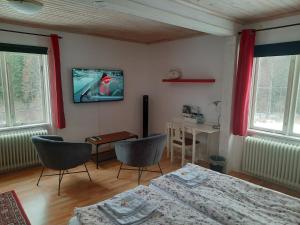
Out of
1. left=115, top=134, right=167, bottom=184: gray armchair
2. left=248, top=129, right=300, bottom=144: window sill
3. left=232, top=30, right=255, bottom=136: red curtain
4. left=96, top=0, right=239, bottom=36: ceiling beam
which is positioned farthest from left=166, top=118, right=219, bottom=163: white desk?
left=96, top=0, right=239, bottom=36: ceiling beam

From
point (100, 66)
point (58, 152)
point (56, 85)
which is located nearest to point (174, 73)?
point (100, 66)

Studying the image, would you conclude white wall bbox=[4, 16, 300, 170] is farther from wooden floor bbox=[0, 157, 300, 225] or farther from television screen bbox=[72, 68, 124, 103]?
wooden floor bbox=[0, 157, 300, 225]

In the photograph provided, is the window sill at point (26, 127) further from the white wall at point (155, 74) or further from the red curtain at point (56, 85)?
the white wall at point (155, 74)

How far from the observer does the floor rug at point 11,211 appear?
2.21m

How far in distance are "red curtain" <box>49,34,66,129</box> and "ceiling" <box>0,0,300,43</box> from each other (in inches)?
12.6

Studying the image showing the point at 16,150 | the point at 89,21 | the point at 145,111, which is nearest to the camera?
the point at 89,21

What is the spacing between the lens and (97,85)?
4.05 metres

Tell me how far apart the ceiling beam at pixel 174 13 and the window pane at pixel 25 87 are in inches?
87.2

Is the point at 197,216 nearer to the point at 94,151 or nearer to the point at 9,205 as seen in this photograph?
the point at 9,205

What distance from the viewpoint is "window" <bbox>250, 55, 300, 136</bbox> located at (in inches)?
115

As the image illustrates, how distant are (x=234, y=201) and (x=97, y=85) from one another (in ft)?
10.2

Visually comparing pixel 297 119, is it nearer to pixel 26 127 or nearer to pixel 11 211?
pixel 11 211

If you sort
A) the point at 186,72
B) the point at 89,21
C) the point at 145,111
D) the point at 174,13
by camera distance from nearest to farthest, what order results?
the point at 174,13, the point at 89,21, the point at 186,72, the point at 145,111

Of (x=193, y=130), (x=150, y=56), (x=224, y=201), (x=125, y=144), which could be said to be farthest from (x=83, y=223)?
(x=150, y=56)
